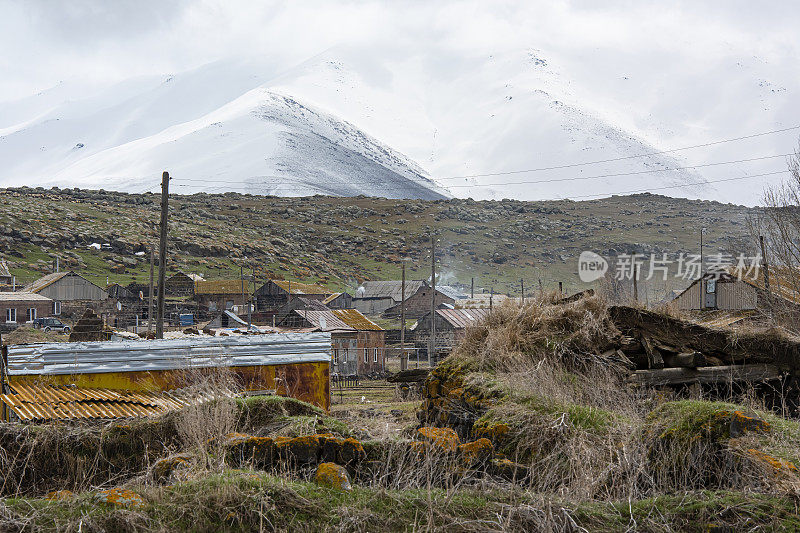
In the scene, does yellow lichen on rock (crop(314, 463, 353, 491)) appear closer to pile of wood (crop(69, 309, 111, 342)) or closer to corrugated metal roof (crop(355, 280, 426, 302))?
pile of wood (crop(69, 309, 111, 342))

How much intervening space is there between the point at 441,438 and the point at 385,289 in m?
70.4

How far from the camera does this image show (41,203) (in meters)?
106

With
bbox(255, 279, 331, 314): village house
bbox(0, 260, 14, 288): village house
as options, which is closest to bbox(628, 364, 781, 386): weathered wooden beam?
bbox(255, 279, 331, 314): village house

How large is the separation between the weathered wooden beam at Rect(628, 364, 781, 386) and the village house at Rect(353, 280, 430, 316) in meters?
58.7

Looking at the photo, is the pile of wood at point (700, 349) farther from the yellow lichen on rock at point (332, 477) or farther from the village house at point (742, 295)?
the village house at point (742, 295)

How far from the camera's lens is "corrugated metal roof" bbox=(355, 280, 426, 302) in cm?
7456

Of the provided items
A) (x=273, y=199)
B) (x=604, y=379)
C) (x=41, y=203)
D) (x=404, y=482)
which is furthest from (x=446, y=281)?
(x=404, y=482)

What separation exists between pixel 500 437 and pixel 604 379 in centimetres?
416

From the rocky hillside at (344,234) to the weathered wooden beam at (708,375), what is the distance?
189 feet

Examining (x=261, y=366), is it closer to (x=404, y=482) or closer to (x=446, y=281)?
(x=404, y=482)

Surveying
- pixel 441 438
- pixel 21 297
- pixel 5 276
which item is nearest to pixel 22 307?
pixel 21 297

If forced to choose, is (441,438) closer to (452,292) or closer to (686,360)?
(686,360)

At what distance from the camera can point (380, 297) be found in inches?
3009

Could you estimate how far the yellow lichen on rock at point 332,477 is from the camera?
21.3 feet
